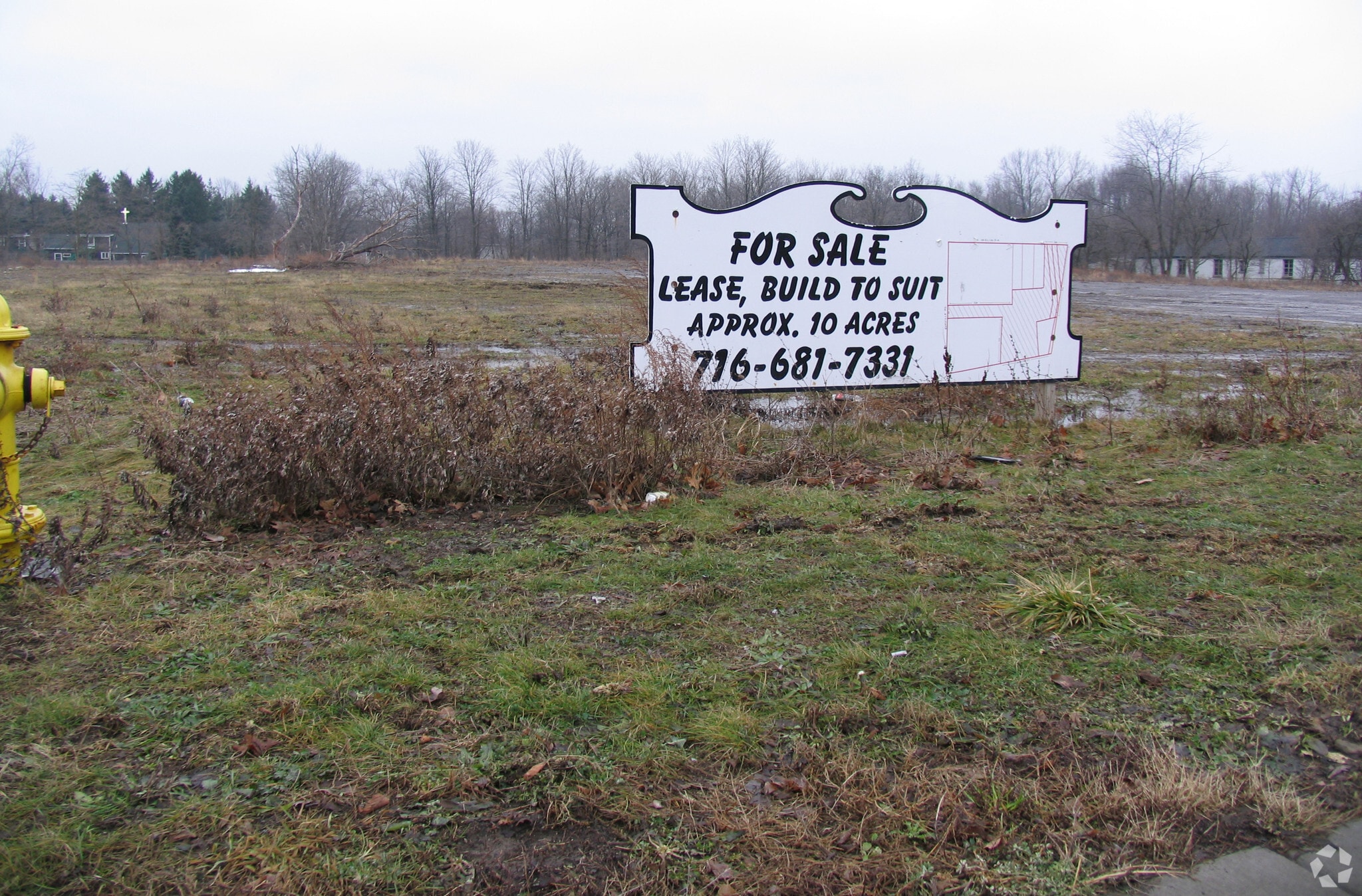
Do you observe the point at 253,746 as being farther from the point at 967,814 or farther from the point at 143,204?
the point at 143,204

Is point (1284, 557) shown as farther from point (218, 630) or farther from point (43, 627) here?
point (43, 627)

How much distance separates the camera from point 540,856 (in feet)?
7.68

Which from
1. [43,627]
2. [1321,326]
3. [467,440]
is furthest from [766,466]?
[1321,326]

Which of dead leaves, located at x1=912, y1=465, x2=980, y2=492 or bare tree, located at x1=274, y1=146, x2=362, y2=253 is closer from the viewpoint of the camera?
dead leaves, located at x1=912, y1=465, x2=980, y2=492

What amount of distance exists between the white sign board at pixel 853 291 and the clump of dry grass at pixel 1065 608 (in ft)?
12.5

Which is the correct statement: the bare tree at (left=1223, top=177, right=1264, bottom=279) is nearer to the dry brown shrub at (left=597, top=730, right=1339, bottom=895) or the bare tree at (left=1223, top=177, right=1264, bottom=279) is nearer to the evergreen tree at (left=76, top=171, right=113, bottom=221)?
the dry brown shrub at (left=597, top=730, right=1339, bottom=895)

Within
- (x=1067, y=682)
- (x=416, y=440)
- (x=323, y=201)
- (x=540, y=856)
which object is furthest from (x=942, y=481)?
(x=323, y=201)

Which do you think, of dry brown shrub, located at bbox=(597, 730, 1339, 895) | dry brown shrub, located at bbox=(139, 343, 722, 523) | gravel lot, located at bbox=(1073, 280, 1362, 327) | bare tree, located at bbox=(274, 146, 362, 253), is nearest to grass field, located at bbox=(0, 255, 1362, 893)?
dry brown shrub, located at bbox=(597, 730, 1339, 895)

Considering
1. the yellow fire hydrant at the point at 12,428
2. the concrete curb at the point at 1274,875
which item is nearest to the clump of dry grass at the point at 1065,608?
the concrete curb at the point at 1274,875

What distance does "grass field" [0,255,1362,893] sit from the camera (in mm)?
2375

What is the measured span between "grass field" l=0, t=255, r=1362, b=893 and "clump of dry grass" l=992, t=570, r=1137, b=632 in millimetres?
29

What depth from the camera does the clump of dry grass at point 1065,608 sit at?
3.78m

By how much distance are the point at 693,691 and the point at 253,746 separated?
139 cm

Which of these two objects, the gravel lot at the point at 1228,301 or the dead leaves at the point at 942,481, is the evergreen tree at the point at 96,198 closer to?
the gravel lot at the point at 1228,301
